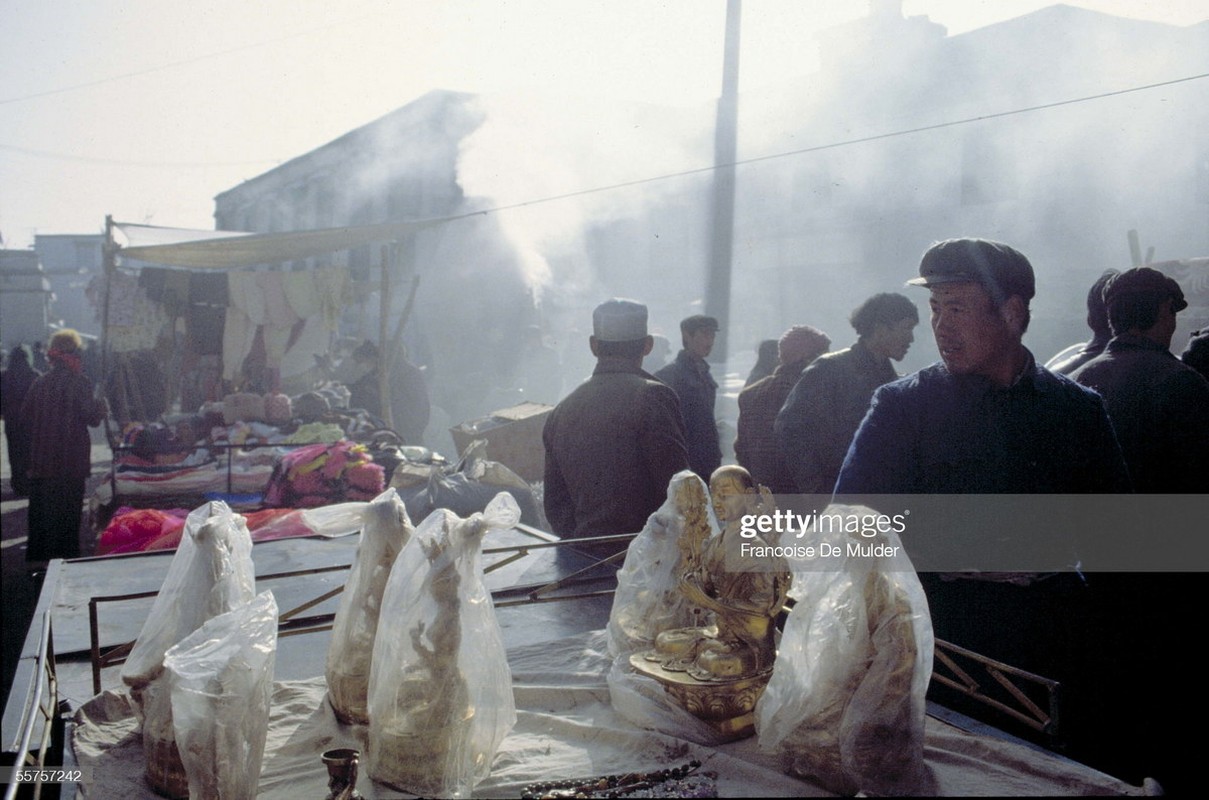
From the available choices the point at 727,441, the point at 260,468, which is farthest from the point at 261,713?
the point at 727,441

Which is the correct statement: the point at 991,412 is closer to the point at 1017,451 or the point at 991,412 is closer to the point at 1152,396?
the point at 1017,451

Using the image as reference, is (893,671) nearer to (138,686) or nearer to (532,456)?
(138,686)

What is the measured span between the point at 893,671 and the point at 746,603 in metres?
0.41

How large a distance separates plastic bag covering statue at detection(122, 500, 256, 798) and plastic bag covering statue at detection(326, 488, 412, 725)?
242mm

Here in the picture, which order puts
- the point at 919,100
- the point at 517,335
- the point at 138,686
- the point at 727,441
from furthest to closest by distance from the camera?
the point at 517,335 < the point at 919,100 < the point at 727,441 < the point at 138,686

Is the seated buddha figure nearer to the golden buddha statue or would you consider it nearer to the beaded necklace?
the golden buddha statue

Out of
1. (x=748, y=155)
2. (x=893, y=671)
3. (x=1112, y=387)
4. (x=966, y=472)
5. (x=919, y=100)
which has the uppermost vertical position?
(x=919, y=100)

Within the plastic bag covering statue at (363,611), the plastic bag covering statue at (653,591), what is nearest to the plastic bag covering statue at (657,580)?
the plastic bag covering statue at (653,591)

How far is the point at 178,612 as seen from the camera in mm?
1964

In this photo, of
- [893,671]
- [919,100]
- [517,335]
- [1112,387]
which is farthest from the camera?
[517,335]

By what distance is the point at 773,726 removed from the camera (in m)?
1.73

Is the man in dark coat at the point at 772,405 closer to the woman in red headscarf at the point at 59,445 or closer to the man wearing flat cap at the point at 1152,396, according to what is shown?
the man wearing flat cap at the point at 1152,396

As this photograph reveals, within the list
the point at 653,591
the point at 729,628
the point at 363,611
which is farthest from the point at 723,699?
the point at 363,611

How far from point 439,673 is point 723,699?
61 cm
